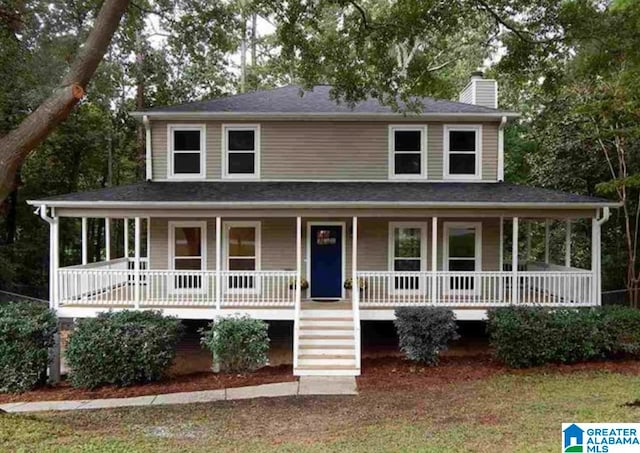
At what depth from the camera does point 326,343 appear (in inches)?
413

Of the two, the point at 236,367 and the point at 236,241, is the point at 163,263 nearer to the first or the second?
the point at 236,241

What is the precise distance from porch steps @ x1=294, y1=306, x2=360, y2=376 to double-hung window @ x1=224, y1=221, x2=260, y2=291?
2237mm

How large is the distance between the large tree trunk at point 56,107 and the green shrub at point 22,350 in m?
3.70

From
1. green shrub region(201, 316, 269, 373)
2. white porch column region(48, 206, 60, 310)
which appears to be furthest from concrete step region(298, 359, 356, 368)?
white porch column region(48, 206, 60, 310)

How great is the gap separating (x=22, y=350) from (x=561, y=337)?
11.4 metres

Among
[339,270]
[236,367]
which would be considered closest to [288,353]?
[236,367]

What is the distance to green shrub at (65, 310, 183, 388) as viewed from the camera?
9648mm

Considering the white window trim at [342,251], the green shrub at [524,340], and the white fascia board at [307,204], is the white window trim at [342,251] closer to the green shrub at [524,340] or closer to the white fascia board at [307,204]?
the white fascia board at [307,204]

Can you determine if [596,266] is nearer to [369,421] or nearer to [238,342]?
[369,421]

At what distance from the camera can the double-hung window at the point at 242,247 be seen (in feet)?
42.1

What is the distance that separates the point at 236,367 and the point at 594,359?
308 inches

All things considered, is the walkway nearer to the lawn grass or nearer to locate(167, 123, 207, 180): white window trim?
the lawn grass

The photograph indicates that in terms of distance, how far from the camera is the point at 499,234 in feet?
41.6

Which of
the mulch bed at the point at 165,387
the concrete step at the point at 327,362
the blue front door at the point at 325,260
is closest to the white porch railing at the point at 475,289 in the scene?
the blue front door at the point at 325,260
